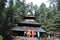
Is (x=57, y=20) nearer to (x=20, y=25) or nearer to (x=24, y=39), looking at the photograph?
(x=20, y=25)

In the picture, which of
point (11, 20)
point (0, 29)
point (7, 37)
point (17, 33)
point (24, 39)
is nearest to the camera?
point (24, 39)

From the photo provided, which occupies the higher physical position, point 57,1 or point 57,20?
point 57,1

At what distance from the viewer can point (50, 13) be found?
84.0 meters

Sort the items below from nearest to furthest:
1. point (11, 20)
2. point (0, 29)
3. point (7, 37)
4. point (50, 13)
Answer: point (7, 37)
point (0, 29)
point (11, 20)
point (50, 13)

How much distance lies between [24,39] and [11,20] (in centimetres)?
2532

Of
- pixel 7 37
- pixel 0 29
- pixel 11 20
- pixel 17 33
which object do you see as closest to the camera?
pixel 7 37

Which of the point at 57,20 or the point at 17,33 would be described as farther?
the point at 57,20

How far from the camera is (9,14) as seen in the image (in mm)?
53281

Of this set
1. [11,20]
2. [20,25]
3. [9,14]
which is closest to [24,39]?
[20,25]

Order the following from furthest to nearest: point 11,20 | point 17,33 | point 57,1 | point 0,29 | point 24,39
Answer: point 11,20 < point 57,1 < point 0,29 < point 17,33 < point 24,39

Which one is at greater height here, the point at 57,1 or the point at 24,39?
the point at 57,1

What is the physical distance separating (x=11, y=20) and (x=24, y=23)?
15.7 m

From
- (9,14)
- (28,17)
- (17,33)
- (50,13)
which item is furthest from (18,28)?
(50,13)

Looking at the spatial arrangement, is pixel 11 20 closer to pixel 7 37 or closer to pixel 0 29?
pixel 0 29
